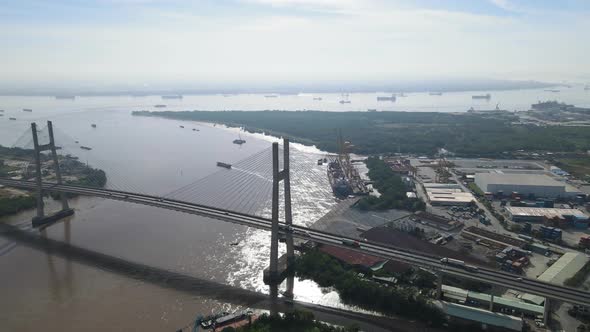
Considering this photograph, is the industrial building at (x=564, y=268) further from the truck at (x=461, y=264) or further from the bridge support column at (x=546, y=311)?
the truck at (x=461, y=264)

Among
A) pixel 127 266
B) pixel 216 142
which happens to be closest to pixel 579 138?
pixel 216 142

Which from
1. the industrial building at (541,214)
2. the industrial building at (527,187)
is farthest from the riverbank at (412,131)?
the industrial building at (541,214)

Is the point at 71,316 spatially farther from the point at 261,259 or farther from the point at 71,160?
the point at 71,160

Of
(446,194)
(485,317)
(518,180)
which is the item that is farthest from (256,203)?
(518,180)

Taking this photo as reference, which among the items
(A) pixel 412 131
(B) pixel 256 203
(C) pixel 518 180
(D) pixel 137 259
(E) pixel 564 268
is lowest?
(D) pixel 137 259

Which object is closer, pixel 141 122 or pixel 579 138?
pixel 579 138

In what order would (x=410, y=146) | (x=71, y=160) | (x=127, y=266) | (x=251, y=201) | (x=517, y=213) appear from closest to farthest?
(x=127, y=266)
(x=517, y=213)
(x=251, y=201)
(x=71, y=160)
(x=410, y=146)

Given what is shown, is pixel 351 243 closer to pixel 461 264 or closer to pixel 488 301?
pixel 461 264
